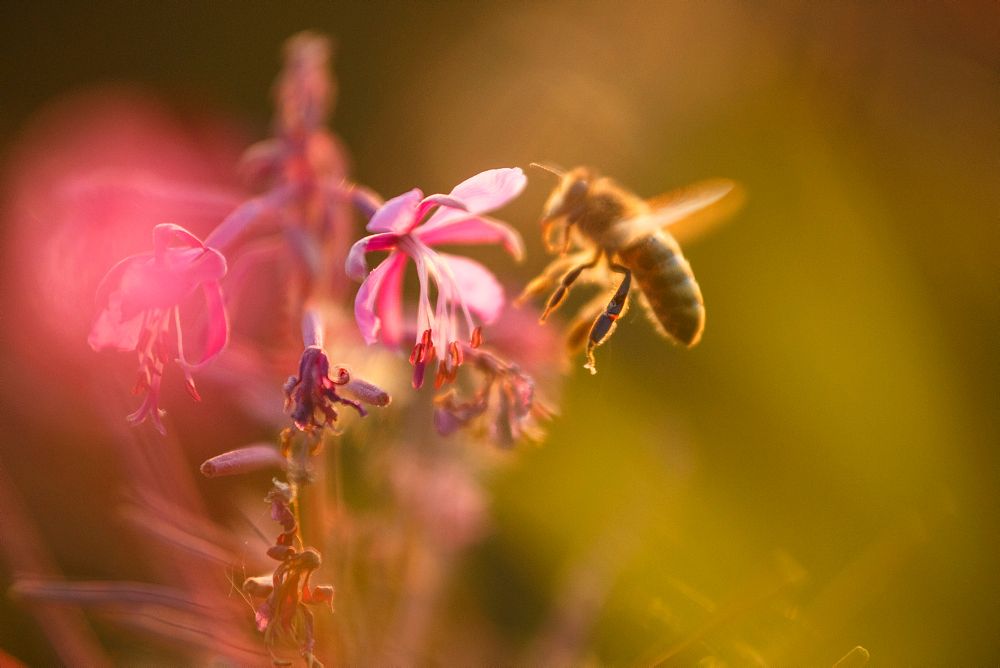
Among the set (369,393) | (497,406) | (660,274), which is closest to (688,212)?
(660,274)

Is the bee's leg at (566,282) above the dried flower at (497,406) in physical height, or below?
above

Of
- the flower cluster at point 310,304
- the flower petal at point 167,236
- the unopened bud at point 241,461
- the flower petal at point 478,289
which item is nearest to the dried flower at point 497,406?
the flower cluster at point 310,304

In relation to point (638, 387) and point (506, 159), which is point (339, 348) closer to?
point (638, 387)

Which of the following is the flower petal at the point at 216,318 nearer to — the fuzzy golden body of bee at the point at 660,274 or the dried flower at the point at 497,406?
the dried flower at the point at 497,406

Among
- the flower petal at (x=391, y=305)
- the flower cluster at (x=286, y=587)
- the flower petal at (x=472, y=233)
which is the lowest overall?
the flower cluster at (x=286, y=587)

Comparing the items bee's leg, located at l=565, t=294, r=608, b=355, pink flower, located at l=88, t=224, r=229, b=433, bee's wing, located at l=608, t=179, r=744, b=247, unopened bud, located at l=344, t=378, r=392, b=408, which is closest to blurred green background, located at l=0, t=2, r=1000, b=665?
bee's leg, located at l=565, t=294, r=608, b=355

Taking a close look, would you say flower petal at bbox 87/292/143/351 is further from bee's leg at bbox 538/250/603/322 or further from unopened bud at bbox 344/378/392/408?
bee's leg at bbox 538/250/603/322

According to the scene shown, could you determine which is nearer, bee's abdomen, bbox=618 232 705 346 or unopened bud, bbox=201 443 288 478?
unopened bud, bbox=201 443 288 478
